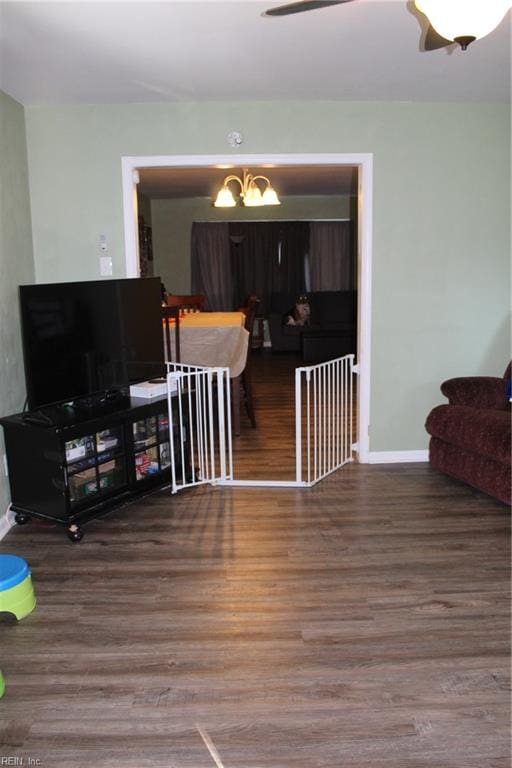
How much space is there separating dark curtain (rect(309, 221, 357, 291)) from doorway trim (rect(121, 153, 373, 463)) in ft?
19.2

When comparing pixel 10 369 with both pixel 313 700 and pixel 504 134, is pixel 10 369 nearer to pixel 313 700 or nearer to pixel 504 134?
pixel 313 700

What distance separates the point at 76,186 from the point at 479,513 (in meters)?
3.18

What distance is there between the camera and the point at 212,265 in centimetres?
1012

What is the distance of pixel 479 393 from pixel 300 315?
571cm

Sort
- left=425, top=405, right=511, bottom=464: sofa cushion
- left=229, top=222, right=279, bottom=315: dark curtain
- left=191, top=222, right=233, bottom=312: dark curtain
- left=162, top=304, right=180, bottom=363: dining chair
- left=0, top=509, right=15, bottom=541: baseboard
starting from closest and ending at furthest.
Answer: left=0, top=509, right=15, bottom=541: baseboard < left=425, top=405, right=511, bottom=464: sofa cushion < left=162, top=304, right=180, bottom=363: dining chair < left=191, top=222, right=233, bottom=312: dark curtain < left=229, top=222, right=279, bottom=315: dark curtain

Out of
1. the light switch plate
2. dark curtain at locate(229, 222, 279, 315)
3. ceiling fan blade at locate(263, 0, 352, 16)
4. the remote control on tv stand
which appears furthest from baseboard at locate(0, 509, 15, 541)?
dark curtain at locate(229, 222, 279, 315)

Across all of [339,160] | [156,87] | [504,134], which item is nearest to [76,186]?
[156,87]

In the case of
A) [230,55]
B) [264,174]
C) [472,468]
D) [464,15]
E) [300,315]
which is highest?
[264,174]

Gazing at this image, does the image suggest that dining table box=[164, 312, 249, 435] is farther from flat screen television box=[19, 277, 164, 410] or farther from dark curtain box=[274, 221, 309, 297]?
dark curtain box=[274, 221, 309, 297]

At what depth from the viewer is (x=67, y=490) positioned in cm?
334

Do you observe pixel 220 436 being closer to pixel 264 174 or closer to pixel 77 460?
pixel 77 460

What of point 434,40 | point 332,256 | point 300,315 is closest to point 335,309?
point 300,315

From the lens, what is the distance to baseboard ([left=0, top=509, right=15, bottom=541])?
11.3ft

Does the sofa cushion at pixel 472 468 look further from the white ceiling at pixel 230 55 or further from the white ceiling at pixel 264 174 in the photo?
the white ceiling at pixel 264 174
